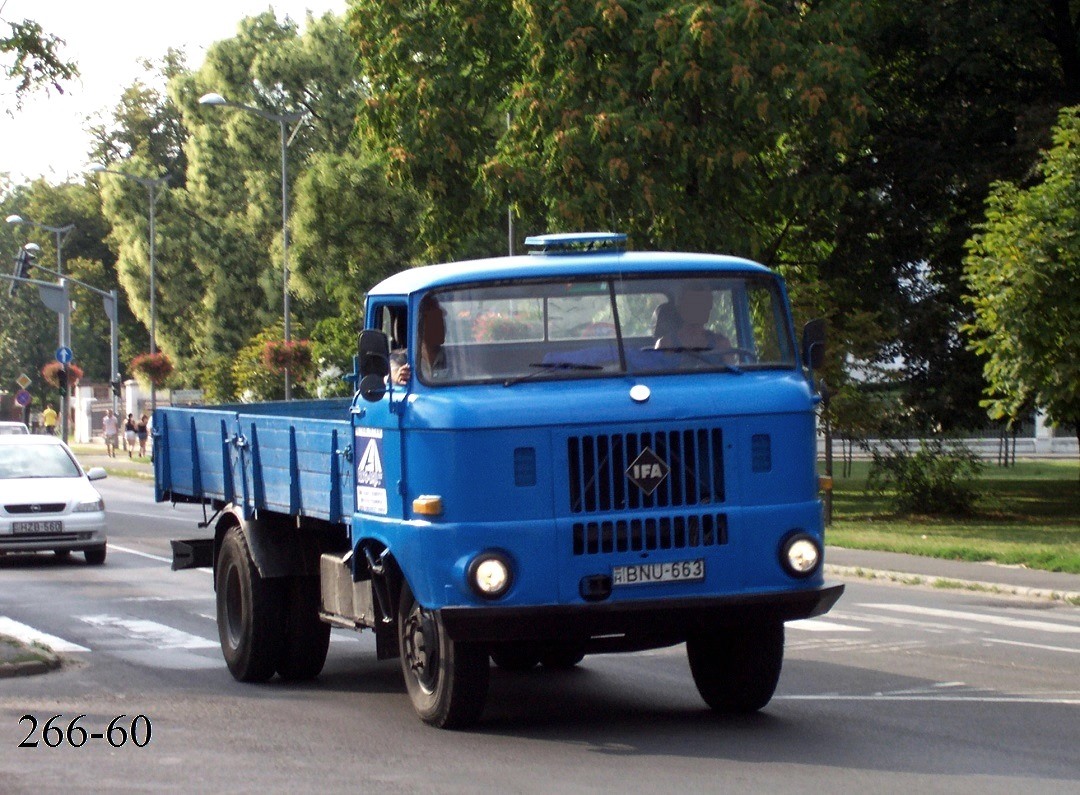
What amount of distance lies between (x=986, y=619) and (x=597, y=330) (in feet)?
25.5

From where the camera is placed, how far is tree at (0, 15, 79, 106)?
1750cm

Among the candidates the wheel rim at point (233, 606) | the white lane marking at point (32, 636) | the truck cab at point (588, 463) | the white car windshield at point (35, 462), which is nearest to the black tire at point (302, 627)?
the wheel rim at point (233, 606)

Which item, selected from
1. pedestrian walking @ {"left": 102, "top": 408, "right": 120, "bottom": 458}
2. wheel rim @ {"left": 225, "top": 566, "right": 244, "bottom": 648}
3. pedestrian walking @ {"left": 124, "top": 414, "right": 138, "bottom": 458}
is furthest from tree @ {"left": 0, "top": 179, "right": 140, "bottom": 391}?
wheel rim @ {"left": 225, "top": 566, "right": 244, "bottom": 648}

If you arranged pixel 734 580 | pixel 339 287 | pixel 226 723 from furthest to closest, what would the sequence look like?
1. pixel 339 287
2. pixel 226 723
3. pixel 734 580

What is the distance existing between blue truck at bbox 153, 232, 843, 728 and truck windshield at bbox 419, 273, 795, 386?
0.04 ft

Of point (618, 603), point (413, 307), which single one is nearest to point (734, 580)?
point (618, 603)

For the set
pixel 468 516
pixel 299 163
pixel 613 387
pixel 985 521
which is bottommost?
pixel 985 521

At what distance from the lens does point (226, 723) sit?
10281mm

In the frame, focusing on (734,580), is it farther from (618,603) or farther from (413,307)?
(413,307)

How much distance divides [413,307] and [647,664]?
402cm

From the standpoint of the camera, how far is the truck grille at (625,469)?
30.3ft

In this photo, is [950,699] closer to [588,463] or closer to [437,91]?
[588,463]

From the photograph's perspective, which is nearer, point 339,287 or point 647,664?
point 647,664

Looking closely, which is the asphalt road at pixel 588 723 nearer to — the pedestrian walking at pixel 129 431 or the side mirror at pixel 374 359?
the side mirror at pixel 374 359
